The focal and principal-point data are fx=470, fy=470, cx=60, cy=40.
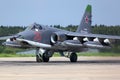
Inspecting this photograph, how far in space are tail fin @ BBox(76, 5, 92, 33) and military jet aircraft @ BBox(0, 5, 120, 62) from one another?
4.33 meters

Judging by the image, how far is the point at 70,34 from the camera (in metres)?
32.7

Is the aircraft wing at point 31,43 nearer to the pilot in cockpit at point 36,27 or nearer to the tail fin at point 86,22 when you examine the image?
the pilot in cockpit at point 36,27

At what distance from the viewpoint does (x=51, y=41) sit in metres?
31.6

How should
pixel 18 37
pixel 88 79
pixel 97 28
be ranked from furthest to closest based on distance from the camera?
pixel 97 28
pixel 18 37
pixel 88 79

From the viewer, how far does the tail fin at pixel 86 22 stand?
3734 cm

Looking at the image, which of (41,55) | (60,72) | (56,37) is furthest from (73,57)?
(60,72)

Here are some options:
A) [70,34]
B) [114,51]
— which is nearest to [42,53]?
[70,34]

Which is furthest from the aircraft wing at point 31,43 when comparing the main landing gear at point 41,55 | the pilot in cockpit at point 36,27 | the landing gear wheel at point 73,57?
the landing gear wheel at point 73,57

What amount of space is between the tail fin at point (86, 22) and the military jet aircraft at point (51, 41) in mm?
4332

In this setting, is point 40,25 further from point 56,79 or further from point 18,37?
point 56,79

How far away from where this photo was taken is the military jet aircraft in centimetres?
3093

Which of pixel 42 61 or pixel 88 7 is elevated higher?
pixel 88 7

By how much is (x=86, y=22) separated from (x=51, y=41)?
6.73 meters

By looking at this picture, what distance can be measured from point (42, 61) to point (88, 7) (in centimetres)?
854
